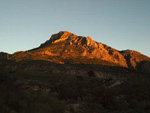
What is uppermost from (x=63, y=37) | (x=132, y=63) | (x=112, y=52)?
(x=63, y=37)

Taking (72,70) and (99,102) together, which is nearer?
(99,102)

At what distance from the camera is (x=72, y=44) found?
11812cm

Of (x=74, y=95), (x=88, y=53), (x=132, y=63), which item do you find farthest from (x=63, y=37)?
(x=74, y=95)

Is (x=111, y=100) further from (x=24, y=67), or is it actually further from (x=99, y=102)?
(x=24, y=67)

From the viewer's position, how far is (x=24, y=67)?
186 ft

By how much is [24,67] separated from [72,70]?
21.6 m

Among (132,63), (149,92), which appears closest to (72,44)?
(132,63)

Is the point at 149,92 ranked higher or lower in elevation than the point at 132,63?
lower

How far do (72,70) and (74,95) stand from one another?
5060 centimetres

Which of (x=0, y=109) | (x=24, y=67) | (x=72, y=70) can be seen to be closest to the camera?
(x=0, y=109)

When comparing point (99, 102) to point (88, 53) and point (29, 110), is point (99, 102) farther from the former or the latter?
point (88, 53)

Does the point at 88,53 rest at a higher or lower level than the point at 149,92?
higher

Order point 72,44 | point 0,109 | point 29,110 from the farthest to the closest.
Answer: point 72,44
point 29,110
point 0,109

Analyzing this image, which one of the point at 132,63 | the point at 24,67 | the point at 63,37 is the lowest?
the point at 24,67
